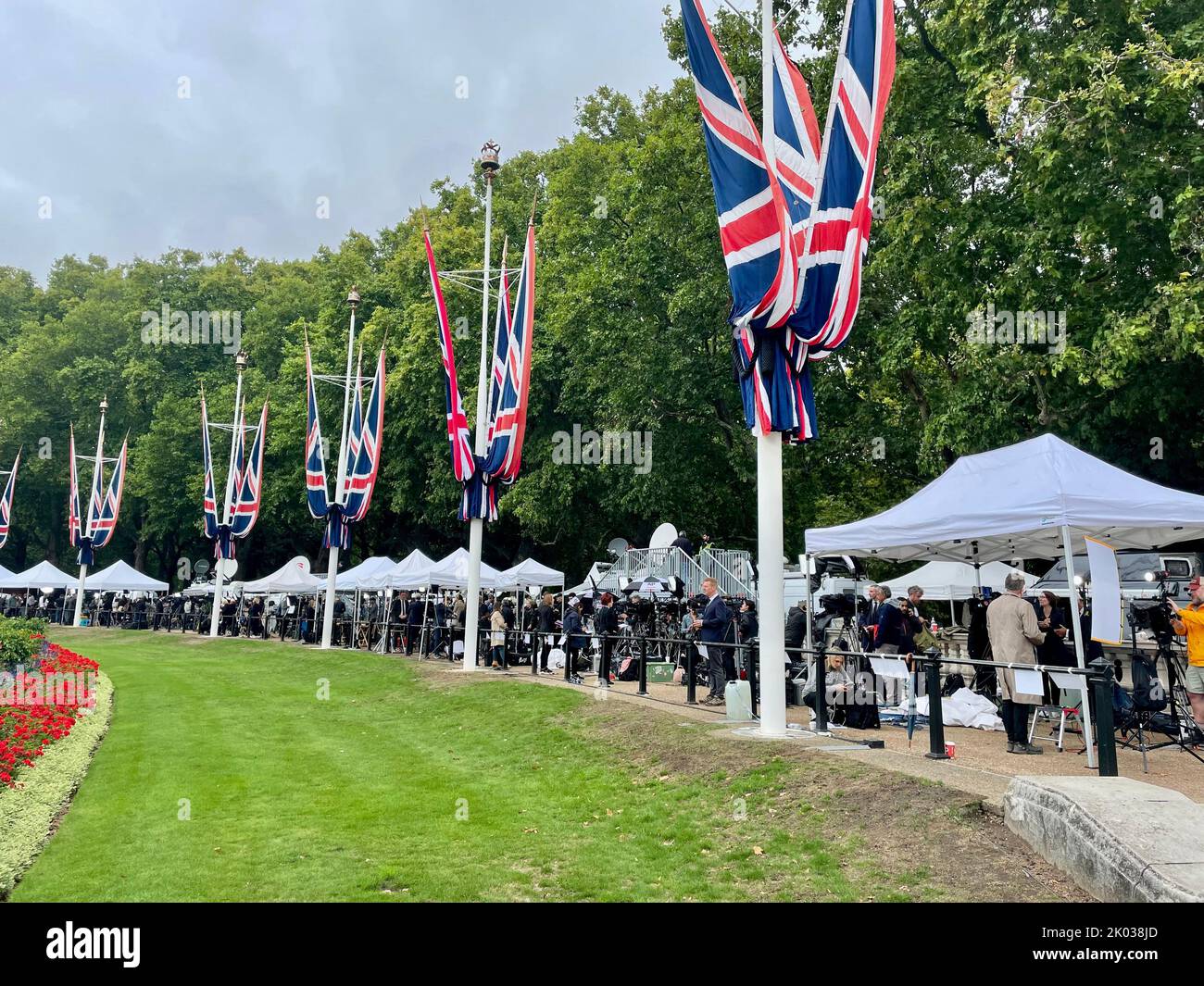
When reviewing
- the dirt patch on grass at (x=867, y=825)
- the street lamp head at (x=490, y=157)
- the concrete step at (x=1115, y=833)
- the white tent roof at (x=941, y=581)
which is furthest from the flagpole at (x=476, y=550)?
the concrete step at (x=1115, y=833)

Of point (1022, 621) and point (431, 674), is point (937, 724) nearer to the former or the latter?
point (1022, 621)

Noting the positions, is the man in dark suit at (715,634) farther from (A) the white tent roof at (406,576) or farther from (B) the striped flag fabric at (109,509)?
(B) the striped flag fabric at (109,509)

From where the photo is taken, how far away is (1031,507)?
10.2 metres

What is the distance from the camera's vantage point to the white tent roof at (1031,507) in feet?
33.0

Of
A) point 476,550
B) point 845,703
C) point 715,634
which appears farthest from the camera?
point 476,550

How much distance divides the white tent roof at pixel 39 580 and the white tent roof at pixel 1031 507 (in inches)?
1742

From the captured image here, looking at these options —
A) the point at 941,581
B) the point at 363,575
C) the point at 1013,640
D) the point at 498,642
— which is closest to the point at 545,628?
the point at 498,642

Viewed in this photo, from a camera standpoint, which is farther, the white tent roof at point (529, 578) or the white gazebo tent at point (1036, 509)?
the white tent roof at point (529, 578)

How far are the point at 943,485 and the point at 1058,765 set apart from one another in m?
3.67

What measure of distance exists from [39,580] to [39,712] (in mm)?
37458

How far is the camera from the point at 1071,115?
58.7ft

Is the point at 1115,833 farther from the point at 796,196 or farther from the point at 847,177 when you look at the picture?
the point at 796,196

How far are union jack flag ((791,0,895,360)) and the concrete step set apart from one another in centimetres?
602
